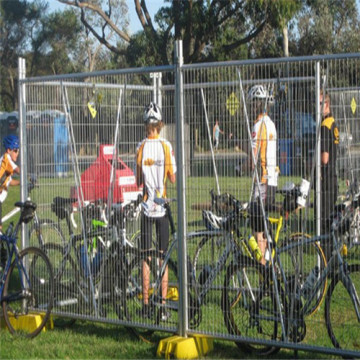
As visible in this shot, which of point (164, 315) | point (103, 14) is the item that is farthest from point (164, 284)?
point (103, 14)

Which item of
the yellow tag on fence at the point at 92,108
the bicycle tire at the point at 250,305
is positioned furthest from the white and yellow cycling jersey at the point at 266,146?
the yellow tag on fence at the point at 92,108

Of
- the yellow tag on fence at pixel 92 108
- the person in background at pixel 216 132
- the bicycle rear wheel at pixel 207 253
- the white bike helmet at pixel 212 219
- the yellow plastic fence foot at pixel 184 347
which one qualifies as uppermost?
the yellow tag on fence at pixel 92 108

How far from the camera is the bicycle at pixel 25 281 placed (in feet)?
25.6

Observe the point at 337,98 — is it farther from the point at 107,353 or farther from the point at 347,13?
the point at 347,13

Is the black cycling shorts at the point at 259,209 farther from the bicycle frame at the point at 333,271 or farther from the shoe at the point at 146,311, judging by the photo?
the shoe at the point at 146,311

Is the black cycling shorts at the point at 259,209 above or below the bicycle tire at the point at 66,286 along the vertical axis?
above

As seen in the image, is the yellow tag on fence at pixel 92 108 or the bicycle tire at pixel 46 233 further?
the bicycle tire at pixel 46 233

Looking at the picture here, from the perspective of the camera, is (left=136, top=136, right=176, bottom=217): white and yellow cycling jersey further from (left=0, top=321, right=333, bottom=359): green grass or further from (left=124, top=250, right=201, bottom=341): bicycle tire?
(left=0, top=321, right=333, bottom=359): green grass

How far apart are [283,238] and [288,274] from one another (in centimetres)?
28

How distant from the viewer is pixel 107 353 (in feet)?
23.2

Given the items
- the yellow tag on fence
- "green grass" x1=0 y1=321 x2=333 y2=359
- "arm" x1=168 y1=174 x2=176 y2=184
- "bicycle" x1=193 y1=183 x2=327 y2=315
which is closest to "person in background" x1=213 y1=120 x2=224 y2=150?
"bicycle" x1=193 y1=183 x2=327 y2=315

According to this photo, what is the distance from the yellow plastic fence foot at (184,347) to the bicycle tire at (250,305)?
11.0 inches

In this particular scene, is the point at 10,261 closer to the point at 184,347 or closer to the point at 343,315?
the point at 184,347

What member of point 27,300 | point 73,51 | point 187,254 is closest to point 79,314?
point 27,300
